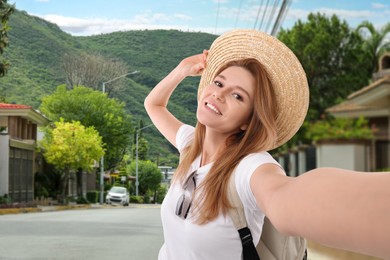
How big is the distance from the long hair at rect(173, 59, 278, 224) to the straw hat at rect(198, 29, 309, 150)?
0.04 ft

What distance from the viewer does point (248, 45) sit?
145 cm

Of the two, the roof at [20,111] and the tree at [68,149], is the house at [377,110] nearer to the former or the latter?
the roof at [20,111]

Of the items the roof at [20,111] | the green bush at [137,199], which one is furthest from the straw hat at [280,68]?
the green bush at [137,199]

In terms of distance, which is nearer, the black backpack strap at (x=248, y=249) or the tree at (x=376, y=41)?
the black backpack strap at (x=248, y=249)

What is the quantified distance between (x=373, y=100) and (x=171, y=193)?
14.4 m

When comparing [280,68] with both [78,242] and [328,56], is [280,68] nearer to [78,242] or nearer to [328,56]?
[78,242]

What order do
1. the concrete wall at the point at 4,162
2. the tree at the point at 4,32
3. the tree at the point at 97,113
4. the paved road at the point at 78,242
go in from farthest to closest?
the tree at the point at 97,113 < the concrete wall at the point at 4,162 < the tree at the point at 4,32 < the paved road at the point at 78,242

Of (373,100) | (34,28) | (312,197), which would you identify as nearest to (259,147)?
(312,197)

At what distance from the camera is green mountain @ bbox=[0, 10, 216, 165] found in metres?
78.2

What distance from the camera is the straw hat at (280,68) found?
4.50 ft

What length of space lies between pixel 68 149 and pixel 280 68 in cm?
5297

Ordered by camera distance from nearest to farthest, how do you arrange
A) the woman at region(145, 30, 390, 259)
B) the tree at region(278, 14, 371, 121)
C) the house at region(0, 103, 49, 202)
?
the woman at region(145, 30, 390, 259) < the tree at region(278, 14, 371, 121) < the house at region(0, 103, 49, 202)

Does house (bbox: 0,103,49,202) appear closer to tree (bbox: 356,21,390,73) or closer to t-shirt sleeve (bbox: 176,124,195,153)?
tree (bbox: 356,21,390,73)

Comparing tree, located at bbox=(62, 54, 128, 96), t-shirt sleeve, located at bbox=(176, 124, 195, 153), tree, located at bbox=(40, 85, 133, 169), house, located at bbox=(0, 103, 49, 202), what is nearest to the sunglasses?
t-shirt sleeve, located at bbox=(176, 124, 195, 153)
